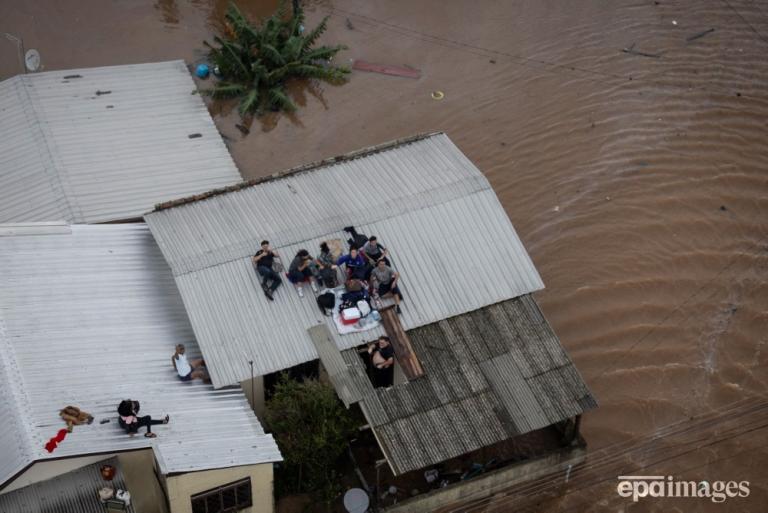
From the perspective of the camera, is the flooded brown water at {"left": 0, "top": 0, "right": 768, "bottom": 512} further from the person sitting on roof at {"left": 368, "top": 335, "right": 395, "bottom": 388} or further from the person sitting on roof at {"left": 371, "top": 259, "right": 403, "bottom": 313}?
the person sitting on roof at {"left": 371, "top": 259, "right": 403, "bottom": 313}

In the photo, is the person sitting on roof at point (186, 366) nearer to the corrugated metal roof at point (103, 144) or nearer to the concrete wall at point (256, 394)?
the concrete wall at point (256, 394)

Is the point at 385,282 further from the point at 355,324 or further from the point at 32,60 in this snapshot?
the point at 32,60

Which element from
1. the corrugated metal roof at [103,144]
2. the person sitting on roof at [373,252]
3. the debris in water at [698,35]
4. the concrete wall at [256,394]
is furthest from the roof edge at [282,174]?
the debris in water at [698,35]

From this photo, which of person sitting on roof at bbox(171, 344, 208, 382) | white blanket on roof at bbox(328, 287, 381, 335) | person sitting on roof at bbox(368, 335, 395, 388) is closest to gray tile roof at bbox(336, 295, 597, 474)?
person sitting on roof at bbox(368, 335, 395, 388)

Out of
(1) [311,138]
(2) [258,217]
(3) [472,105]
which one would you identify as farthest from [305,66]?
(2) [258,217]

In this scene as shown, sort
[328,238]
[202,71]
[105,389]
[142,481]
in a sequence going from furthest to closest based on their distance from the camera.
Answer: [202,71], [328,238], [105,389], [142,481]

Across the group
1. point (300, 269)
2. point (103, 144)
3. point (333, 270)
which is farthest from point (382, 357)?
point (103, 144)
